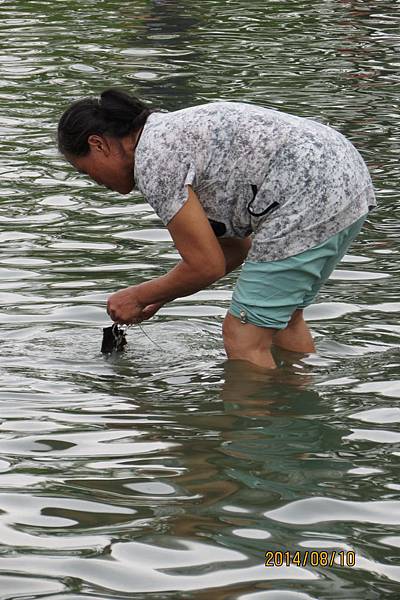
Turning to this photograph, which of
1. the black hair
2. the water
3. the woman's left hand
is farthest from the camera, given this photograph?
the woman's left hand

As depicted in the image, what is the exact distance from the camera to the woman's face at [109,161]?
6582 millimetres

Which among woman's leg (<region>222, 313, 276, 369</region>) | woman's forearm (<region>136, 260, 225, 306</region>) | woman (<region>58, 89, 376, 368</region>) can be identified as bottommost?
woman's leg (<region>222, 313, 276, 369</region>)

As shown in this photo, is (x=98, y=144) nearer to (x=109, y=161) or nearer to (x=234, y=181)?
(x=109, y=161)

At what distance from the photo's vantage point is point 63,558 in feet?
16.2

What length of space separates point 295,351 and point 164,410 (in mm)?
1111

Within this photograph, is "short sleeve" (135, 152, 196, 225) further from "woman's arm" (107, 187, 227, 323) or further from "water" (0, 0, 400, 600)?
"water" (0, 0, 400, 600)

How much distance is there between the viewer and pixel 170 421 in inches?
256

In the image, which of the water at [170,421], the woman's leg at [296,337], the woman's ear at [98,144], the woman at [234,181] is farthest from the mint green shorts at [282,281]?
the woman's ear at [98,144]

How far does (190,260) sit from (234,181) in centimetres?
42

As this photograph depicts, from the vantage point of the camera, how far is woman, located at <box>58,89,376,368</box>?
21.2ft

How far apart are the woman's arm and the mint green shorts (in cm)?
25

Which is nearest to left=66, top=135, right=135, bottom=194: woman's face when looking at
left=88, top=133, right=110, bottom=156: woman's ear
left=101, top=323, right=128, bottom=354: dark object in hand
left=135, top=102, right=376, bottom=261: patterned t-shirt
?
left=88, top=133, right=110, bottom=156: woman's ear

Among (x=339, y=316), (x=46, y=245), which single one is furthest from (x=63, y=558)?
(x=46, y=245)

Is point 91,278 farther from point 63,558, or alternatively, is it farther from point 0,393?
point 63,558
